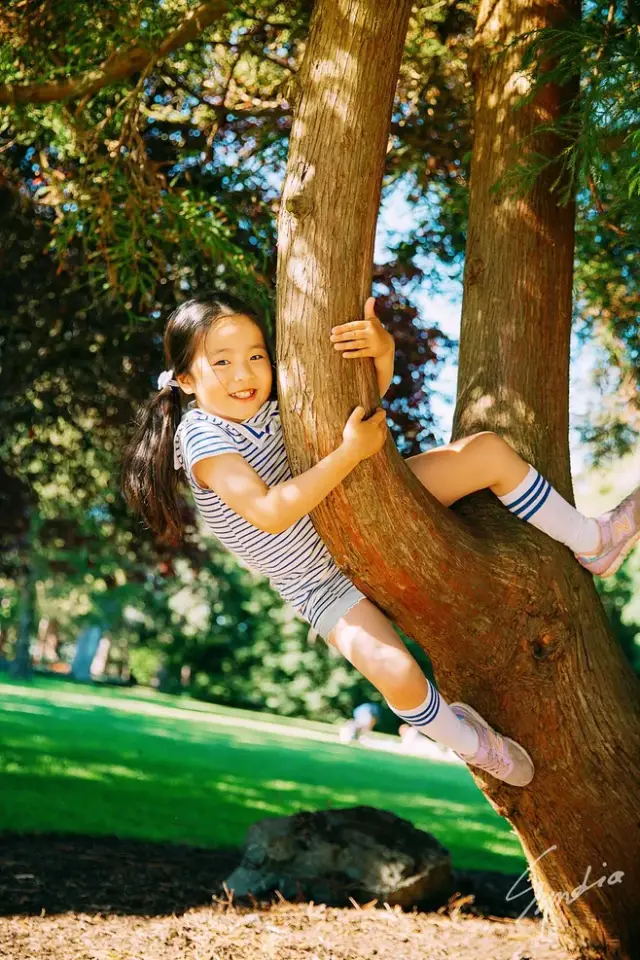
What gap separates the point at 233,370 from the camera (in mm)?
3268

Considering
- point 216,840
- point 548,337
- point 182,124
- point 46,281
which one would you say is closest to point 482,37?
point 548,337

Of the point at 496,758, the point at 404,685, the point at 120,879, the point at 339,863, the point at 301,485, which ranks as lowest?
the point at 120,879

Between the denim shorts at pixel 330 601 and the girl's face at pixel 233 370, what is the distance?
24.8 inches

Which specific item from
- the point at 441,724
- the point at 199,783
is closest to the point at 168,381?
the point at 441,724

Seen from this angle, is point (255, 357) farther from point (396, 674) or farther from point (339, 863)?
point (339, 863)

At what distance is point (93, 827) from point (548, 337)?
15.9ft

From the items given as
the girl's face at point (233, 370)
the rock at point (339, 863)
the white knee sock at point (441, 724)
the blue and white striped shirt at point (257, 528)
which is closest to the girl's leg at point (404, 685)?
the white knee sock at point (441, 724)

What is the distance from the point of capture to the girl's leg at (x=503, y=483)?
3256 millimetres

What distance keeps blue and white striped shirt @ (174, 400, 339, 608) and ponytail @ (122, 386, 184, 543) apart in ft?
0.45

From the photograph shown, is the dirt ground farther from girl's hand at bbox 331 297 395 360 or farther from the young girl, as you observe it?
girl's hand at bbox 331 297 395 360

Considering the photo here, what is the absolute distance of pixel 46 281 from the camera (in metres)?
6.85

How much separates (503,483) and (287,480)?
0.81 m

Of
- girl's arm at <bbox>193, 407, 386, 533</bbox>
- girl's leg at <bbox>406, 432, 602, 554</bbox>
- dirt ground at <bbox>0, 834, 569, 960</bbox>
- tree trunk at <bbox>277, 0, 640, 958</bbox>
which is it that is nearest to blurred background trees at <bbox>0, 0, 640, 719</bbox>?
tree trunk at <bbox>277, 0, 640, 958</bbox>

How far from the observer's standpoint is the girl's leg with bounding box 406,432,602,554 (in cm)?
326
